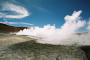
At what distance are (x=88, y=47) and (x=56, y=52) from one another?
2204 mm

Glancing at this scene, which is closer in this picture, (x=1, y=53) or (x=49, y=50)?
(x=1, y=53)

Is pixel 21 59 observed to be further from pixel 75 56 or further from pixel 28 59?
pixel 75 56

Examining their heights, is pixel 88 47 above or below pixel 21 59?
above

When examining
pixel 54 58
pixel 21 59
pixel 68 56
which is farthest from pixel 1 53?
pixel 68 56

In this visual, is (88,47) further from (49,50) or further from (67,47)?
(49,50)

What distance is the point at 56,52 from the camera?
7.26 meters

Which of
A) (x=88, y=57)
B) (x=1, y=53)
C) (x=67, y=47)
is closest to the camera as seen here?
(x=1, y=53)

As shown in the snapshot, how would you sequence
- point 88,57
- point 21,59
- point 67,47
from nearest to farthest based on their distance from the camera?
point 21,59 < point 88,57 < point 67,47

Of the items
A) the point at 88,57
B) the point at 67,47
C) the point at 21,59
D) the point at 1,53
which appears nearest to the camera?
the point at 21,59

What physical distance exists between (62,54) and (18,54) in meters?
2.09

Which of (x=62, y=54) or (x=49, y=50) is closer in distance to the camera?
(x=62, y=54)

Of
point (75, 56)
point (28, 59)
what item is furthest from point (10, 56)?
point (75, 56)

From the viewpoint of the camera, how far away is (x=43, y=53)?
709 centimetres

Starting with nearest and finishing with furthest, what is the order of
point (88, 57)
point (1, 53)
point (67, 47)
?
point (1, 53)
point (88, 57)
point (67, 47)
